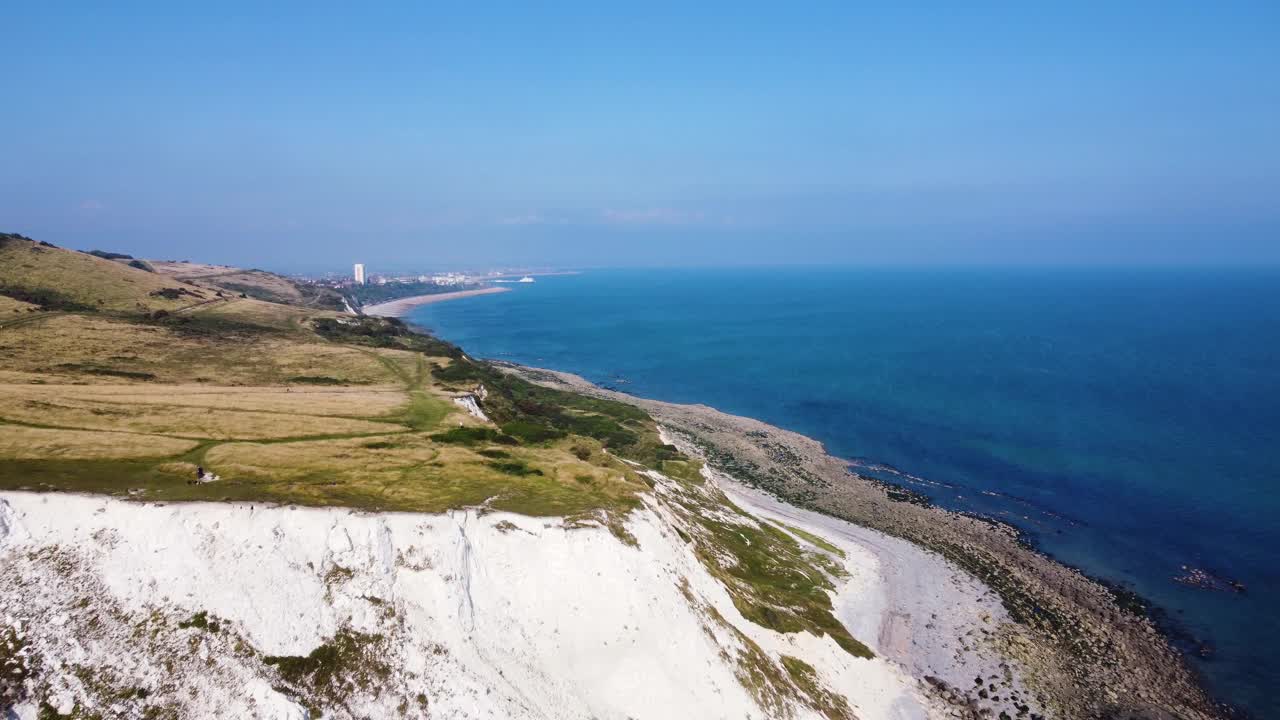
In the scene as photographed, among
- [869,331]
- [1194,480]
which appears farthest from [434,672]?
[869,331]

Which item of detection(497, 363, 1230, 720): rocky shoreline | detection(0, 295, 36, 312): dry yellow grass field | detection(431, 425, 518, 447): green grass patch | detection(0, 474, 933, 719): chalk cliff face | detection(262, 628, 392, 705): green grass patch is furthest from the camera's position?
detection(0, 295, 36, 312): dry yellow grass field

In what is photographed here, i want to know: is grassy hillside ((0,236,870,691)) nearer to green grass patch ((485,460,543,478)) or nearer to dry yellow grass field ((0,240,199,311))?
green grass patch ((485,460,543,478))

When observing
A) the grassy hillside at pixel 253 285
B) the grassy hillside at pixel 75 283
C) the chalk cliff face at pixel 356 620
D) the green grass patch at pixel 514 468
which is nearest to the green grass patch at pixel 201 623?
the chalk cliff face at pixel 356 620

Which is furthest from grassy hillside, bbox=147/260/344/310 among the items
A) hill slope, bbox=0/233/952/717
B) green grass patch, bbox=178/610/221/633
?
green grass patch, bbox=178/610/221/633

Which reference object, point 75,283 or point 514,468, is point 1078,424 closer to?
point 514,468

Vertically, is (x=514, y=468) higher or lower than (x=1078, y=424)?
higher

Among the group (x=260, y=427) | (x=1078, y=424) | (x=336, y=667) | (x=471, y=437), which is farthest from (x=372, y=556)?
(x=1078, y=424)
